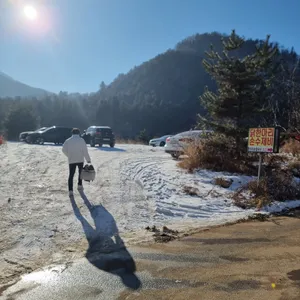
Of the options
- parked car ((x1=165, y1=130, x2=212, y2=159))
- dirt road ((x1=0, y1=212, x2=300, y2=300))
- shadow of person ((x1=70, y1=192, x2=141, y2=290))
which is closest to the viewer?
dirt road ((x1=0, y1=212, x2=300, y2=300))

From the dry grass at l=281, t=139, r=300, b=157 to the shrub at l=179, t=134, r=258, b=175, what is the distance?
2.50 m

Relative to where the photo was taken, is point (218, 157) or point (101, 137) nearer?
point (218, 157)

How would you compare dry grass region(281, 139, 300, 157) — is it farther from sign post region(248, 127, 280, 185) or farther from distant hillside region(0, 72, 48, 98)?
distant hillside region(0, 72, 48, 98)

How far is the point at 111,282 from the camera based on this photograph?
391cm

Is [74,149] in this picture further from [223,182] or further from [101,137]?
[101,137]

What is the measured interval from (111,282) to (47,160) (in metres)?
10.4

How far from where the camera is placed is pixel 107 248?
16.6 ft

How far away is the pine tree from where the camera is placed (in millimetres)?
11914

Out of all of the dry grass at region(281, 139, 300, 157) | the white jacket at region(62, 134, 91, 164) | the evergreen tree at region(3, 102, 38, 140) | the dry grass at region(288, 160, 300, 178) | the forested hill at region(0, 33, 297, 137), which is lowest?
the dry grass at region(288, 160, 300, 178)

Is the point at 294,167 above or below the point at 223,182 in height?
above

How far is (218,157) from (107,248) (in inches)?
305

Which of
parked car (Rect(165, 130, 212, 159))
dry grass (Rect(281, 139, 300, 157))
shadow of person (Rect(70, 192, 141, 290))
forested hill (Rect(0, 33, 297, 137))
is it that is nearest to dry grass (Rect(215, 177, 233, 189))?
parked car (Rect(165, 130, 212, 159))

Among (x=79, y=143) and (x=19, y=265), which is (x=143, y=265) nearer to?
(x=19, y=265)

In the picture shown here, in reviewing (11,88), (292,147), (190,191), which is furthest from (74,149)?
(11,88)
